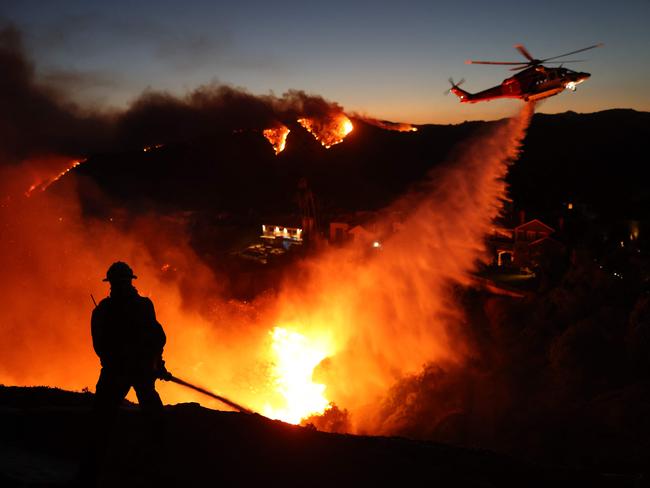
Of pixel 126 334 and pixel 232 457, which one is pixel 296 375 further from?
pixel 126 334

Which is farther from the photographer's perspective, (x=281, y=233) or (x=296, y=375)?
(x=281, y=233)

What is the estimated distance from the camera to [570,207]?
38188 mm

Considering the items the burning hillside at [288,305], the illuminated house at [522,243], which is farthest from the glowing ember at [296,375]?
the illuminated house at [522,243]

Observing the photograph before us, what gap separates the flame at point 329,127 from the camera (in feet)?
89.0

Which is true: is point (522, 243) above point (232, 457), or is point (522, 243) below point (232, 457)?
above

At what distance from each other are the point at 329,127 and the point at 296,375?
47.8 feet

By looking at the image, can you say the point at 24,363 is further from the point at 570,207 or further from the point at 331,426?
the point at 570,207

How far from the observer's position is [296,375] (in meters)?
29.3

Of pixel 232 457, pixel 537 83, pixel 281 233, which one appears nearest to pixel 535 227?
pixel 537 83

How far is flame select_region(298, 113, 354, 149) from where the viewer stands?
89.0ft

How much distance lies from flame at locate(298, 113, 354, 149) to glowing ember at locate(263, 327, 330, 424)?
13470mm

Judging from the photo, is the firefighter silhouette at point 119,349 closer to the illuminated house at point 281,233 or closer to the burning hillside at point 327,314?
the burning hillside at point 327,314

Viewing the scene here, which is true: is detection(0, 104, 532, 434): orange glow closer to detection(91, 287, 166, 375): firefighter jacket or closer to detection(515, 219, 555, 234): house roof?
detection(515, 219, 555, 234): house roof

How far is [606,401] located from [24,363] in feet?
85.9
